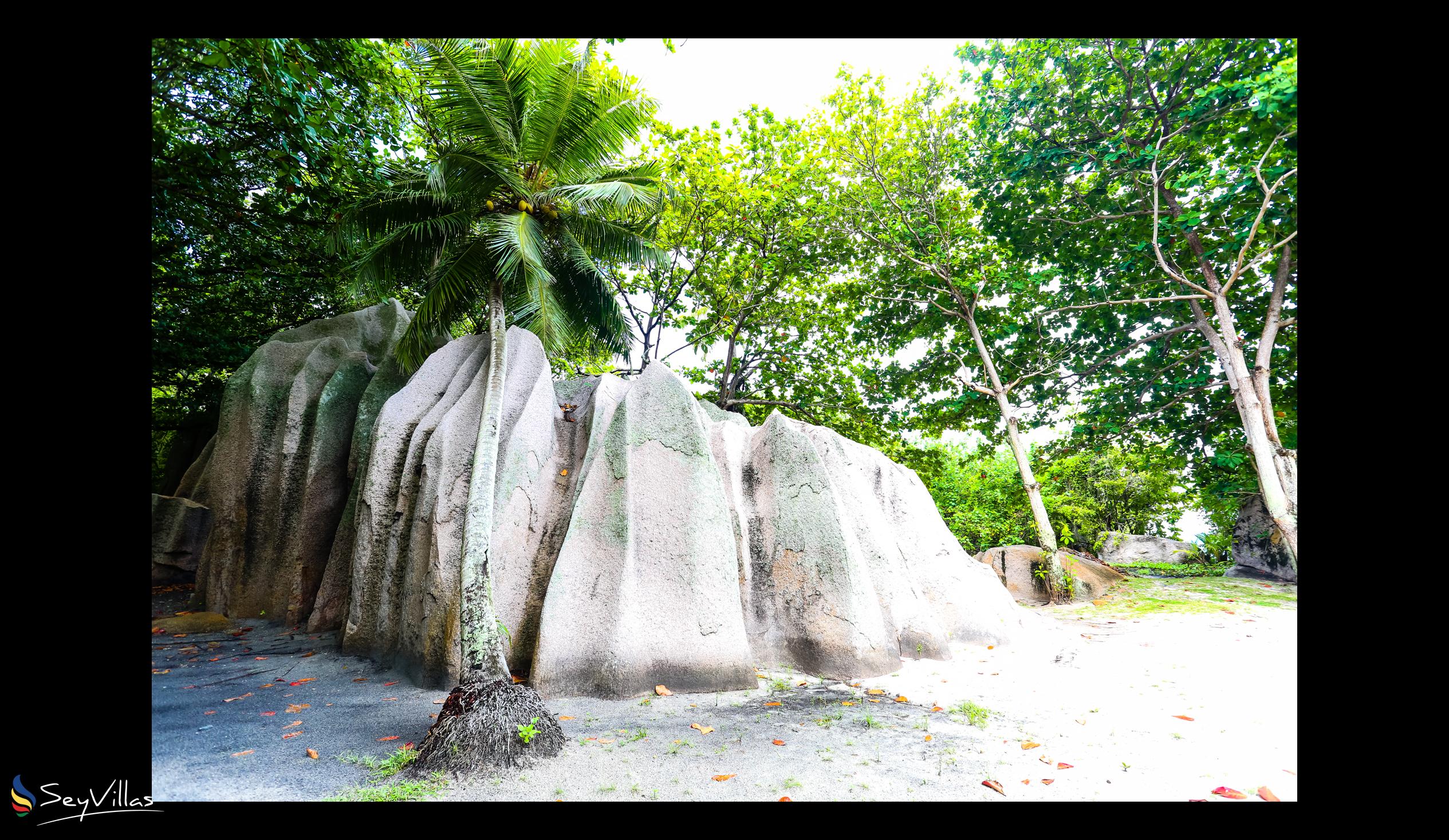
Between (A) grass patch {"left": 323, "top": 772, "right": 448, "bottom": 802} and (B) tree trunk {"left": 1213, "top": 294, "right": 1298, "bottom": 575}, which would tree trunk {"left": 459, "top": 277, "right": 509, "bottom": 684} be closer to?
(A) grass patch {"left": 323, "top": 772, "right": 448, "bottom": 802}

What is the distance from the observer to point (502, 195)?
25.1ft

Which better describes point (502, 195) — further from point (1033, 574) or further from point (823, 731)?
point (1033, 574)

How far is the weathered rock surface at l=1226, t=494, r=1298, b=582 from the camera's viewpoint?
1379cm

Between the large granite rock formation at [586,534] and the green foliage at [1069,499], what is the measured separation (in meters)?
8.32

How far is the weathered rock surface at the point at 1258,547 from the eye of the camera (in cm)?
1379

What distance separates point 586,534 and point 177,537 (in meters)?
9.27

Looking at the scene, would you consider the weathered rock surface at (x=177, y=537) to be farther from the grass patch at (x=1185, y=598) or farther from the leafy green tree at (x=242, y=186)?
the grass patch at (x=1185, y=598)

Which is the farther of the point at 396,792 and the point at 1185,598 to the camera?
the point at 1185,598

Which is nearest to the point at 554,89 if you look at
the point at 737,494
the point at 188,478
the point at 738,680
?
the point at 737,494

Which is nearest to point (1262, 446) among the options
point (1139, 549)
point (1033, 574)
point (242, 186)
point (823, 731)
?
point (1033, 574)
